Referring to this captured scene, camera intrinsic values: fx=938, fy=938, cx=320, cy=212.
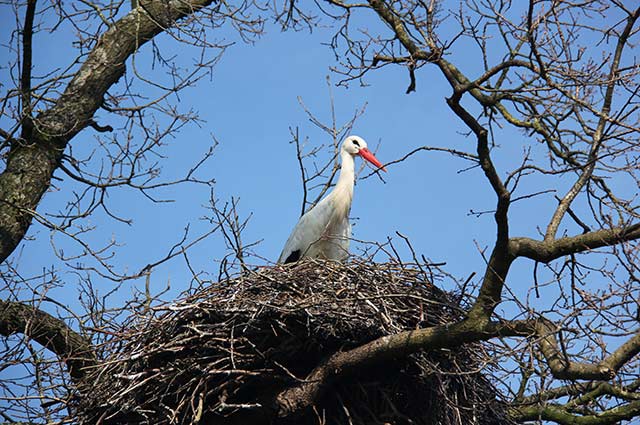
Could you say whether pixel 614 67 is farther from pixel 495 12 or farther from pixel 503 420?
pixel 503 420

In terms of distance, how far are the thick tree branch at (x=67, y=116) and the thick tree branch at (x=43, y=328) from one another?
68 centimetres

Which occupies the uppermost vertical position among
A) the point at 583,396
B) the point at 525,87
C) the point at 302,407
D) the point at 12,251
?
the point at 525,87

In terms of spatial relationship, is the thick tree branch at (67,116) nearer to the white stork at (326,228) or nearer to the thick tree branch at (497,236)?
the white stork at (326,228)

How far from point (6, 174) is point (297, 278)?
318cm

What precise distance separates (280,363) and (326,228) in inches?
111

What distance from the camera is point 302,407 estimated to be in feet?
18.7

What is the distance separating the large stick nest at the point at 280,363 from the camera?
18.9 ft

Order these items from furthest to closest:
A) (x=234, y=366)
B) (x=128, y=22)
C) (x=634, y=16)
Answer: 1. (x=128, y=22)
2. (x=634, y=16)
3. (x=234, y=366)

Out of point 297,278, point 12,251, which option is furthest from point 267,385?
point 12,251

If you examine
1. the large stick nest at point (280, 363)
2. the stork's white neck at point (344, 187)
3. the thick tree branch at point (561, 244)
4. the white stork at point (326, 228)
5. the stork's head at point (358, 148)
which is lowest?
the large stick nest at point (280, 363)

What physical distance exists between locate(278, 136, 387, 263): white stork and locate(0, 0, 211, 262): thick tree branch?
7.10 feet

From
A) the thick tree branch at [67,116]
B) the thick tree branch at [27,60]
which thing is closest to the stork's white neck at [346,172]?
the thick tree branch at [67,116]

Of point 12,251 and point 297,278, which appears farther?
point 12,251

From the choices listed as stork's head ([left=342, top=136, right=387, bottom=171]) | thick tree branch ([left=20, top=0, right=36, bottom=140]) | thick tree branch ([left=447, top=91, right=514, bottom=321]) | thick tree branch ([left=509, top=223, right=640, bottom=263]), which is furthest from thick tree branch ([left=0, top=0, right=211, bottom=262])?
thick tree branch ([left=509, top=223, right=640, bottom=263])
